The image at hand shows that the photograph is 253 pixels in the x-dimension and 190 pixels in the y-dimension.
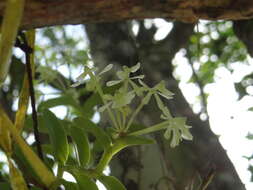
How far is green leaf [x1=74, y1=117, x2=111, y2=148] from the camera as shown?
1.94ft

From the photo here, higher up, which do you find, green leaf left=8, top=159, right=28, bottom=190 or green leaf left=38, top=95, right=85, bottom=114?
green leaf left=38, top=95, right=85, bottom=114

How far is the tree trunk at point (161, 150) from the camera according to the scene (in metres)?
0.92

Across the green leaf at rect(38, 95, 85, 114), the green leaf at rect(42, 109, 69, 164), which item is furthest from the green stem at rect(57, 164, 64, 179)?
the green leaf at rect(38, 95, 85, 114)

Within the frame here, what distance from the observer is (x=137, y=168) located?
0.94m

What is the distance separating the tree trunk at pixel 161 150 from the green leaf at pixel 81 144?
190 mm

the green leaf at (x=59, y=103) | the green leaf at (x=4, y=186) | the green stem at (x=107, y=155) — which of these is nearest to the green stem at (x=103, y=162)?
the green stem at (x=107, y=155)

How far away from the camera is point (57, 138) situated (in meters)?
0.60

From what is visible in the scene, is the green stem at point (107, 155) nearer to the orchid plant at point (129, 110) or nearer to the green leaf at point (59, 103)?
the orchid plant at point (129, 110)

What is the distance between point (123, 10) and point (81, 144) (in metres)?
0.19

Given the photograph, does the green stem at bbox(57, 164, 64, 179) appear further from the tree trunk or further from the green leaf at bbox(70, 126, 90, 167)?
the tree trunk

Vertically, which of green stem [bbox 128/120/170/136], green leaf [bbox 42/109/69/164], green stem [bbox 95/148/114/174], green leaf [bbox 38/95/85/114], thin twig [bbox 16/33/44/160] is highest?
green leaf [bbox 38/95/85/114]

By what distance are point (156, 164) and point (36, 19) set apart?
1.57ft

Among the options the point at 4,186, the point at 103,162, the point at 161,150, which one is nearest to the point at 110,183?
the point at 103,162

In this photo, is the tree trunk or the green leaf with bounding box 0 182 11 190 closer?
the green leaf with bounding box 0 182 11 190
